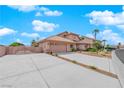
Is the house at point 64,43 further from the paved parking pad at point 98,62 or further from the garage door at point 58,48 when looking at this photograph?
the paved parking pad at point 98,62

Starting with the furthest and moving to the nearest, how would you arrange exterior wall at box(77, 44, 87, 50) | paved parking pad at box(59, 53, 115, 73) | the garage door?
1. exterior wall at box(77, 44, 87, 50)
2. the garage door
3. paved parking pad at box(59, 53, 115, 73)

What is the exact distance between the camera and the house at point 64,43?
2205 centimetres

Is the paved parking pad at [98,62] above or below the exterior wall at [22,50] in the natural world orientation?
below

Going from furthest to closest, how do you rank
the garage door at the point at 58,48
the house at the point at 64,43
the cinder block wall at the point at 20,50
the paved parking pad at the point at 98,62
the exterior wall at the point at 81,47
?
1. the exterior wall at the point at 81,47
2. the garage door at the point at 58,48
3. the house at the point at 64,43
4. the cinder block wall at the point at 20,50
5. the paved parking pad at the point at 98,62

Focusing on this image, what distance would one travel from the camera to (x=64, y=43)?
77.2 ft

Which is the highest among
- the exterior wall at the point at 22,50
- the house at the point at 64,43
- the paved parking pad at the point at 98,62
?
the house at the point at 64,43

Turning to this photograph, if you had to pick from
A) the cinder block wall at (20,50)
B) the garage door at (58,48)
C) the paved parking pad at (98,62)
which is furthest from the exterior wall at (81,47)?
the paved parking pad at (98,62)

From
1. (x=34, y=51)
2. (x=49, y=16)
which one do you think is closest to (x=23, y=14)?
(x=49, y=16)

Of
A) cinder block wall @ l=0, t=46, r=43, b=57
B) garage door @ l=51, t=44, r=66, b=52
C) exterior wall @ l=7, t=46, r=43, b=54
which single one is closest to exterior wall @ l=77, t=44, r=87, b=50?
garage door @ l=51, t=44, r=66, b=52

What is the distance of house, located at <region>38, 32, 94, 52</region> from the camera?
22047mm

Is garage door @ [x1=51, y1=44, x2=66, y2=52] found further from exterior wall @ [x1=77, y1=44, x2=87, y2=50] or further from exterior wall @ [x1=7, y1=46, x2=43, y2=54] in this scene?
exterior wall @ [x1=77, y1=44, x2=87, y2=50]
